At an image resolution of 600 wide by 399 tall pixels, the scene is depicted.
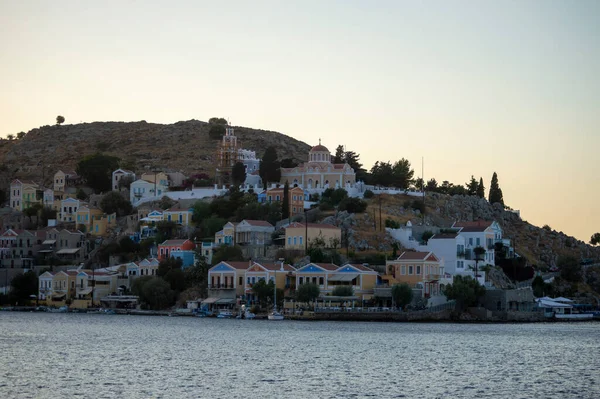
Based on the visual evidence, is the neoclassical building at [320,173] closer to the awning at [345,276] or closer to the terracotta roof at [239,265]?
the terracotta roof at [239,265]

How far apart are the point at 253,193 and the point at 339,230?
1735cm

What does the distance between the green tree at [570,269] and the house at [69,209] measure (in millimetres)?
55636

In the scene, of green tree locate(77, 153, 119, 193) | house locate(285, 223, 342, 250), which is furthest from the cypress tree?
green tree locate(77, 153, 119, 193)

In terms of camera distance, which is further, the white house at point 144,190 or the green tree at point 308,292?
the white house at point 144,190

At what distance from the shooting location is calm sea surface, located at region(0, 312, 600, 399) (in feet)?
152

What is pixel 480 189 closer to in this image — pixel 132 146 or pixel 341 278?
pixel 341 278

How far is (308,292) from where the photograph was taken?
289 feet

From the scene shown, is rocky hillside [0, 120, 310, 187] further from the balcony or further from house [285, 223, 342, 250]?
the balcony

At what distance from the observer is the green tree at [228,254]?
324 ft

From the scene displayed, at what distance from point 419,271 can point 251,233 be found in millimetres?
20442

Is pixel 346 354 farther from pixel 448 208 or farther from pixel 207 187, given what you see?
pixel 207 187

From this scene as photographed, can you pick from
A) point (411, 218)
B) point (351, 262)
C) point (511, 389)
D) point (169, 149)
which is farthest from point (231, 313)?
point (169, 149)

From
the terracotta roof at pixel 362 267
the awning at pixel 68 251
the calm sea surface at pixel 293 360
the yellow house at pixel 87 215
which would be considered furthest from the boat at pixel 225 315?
the yellow house at pixel 87 215

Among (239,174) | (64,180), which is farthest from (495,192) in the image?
(64,180)
